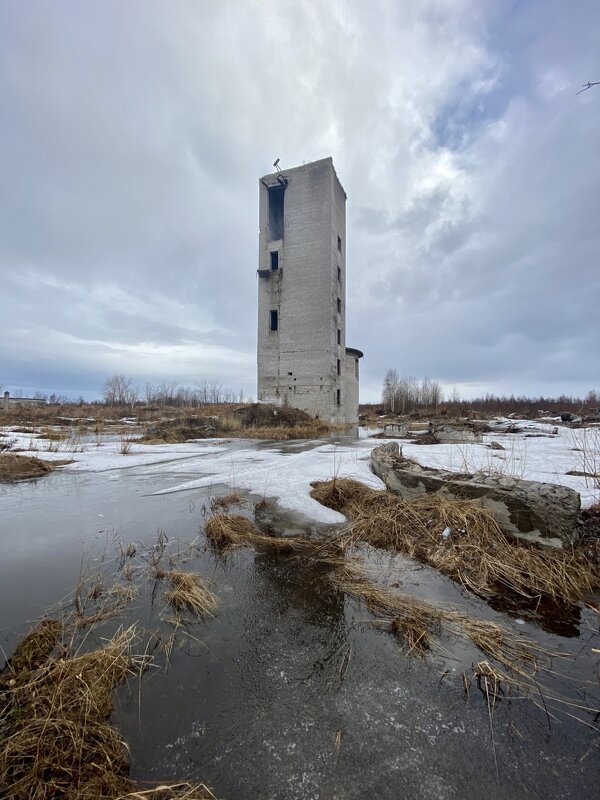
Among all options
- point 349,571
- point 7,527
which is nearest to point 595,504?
point 349,571

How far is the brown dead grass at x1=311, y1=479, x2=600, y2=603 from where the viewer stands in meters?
3.05

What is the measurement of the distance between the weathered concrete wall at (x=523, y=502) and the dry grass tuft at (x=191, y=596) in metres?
3.26

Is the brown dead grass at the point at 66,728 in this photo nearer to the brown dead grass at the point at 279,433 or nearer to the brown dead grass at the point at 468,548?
the brown dead grass at the point at 468,548

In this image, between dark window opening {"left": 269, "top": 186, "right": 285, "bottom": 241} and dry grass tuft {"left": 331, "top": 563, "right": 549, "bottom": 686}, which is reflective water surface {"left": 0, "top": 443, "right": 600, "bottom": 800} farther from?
dark window opening {"left": 269, "top": 186, "right": 285, "bottom": 241}

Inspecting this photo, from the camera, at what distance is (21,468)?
7.84m

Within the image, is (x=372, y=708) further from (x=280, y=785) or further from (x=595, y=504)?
(x=595, y=504)

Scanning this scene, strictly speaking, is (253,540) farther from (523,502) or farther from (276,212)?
(276,212)

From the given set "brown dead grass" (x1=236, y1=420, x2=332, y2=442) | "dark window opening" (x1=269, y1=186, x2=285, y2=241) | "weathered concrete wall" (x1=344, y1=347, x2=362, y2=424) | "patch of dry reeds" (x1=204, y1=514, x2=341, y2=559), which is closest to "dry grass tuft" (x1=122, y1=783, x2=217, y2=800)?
"patch of dry reeds" (x1=204, y1=514, x2=341, y2=559)

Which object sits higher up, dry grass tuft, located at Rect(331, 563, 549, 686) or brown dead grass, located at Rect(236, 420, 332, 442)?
brown dead grass, located at Rect(236, 420, 332, 442)

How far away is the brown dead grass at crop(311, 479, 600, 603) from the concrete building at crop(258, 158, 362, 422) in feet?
64.6

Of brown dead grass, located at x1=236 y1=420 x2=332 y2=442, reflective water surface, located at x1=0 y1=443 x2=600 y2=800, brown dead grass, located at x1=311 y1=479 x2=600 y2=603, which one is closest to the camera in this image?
reflective water surface, located at x1=0 y1=443 x2=600 y2=800

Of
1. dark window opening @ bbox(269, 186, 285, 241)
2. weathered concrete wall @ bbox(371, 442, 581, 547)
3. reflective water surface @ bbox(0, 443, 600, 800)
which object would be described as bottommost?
reflective water surface @ bbox(0, 443, 600, 800)

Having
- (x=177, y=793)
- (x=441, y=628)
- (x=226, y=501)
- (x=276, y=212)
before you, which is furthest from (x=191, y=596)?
(x=276, y=212)

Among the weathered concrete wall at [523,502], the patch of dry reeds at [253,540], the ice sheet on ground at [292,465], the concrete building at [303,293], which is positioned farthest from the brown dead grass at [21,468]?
the concrete building at [303,293]
